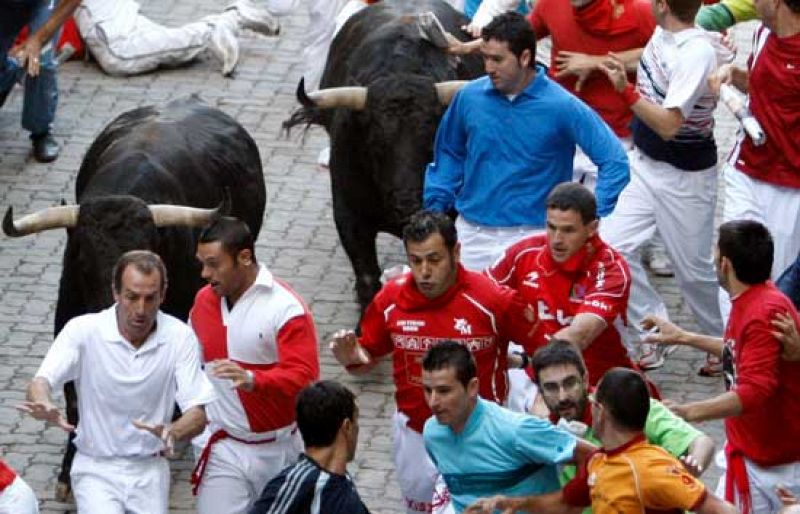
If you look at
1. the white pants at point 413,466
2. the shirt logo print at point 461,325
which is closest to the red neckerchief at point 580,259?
the shirt logo print at point 461,325

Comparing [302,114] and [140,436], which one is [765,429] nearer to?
[140,436]

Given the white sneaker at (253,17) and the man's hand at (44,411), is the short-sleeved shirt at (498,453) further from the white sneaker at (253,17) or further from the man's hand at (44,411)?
the white sneaker at (253,17)

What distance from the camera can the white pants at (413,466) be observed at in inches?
420

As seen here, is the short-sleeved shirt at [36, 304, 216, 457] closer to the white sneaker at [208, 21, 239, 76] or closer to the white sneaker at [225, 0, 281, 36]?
the white sneaker at [208, 21, 239, 76]

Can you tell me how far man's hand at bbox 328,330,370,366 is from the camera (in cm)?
1013

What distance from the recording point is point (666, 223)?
1339 centimetres

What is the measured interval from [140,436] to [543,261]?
214cm

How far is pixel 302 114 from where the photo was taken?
1431 centimetres

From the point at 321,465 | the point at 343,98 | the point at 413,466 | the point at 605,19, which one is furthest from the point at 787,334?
the point at 343,98

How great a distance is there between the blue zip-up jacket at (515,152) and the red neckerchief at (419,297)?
181 cm

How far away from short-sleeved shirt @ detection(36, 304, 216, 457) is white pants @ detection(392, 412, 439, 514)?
1.06m

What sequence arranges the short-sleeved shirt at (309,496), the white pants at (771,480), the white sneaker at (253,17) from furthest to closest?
the white sneaker at (253,17), the white pants at (771,480), the short-sleeved shirt at (309,496)

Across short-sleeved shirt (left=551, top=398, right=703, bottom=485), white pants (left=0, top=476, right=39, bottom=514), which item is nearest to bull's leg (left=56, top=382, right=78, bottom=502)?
white pants (left=0, top=476, right=39, bottom=514)

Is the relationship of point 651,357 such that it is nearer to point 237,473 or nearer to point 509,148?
point 509,148
